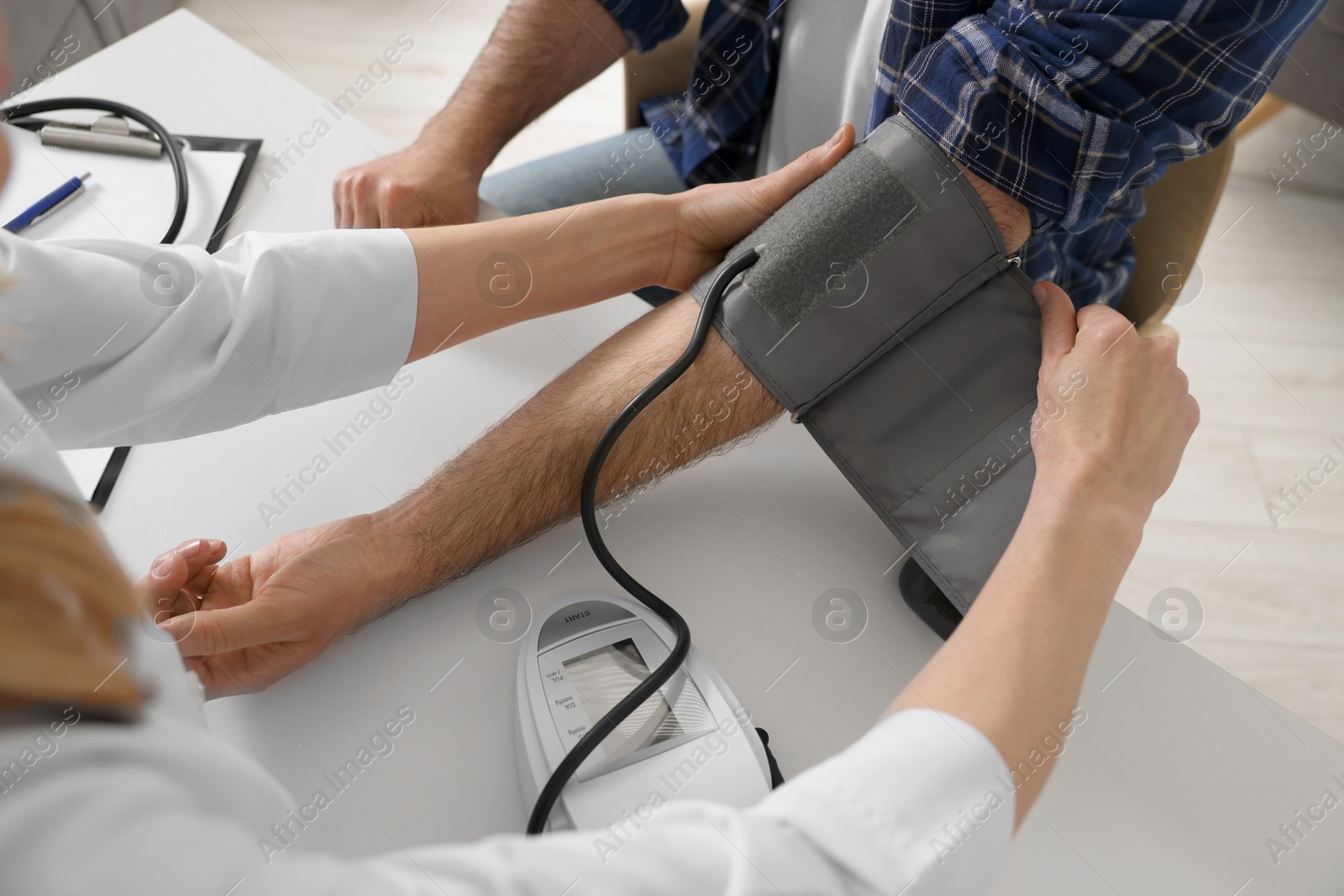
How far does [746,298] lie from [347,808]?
50 centimetres

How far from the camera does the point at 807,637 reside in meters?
0.65

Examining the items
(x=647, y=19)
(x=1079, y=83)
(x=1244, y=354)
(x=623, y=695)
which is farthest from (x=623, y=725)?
(x=1244, y=354)

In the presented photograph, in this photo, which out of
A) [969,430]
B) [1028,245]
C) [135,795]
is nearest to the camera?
[135,795]

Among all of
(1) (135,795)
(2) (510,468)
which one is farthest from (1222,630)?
(1) (135,795)

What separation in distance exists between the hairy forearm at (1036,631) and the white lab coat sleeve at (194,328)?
19.6 inches

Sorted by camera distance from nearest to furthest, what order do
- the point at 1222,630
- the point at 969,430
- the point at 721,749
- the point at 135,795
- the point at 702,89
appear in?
the point at 135,795 < the point at 721,749 < the point at 969,430 < the point at 702,89 < the point at 1222,630

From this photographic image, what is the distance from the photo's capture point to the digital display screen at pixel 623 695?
0.56 m

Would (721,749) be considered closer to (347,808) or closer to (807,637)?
(807,637)

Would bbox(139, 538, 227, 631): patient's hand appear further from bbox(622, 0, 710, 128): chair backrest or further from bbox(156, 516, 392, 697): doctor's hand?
bbox(622, 0, 710, 128): chair backrest

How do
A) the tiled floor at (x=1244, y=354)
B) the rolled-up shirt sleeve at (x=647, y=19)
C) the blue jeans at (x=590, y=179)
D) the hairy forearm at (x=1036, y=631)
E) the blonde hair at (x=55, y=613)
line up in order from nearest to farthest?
the blonde hair at (x=55, y=613) < the hairy forearm at (x=1036, y=631) < the rolled-up shirt sleeve at (x=647, y=19) < the blue jeans at (x=590, y=179) < the tiled floor at (x=1244, y=354)

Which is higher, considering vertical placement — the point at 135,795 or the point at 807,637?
the point at 135,795

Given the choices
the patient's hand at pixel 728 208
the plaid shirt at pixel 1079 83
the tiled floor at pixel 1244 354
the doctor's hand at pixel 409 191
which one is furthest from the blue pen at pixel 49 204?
the tiled floor at pixel 1244 354

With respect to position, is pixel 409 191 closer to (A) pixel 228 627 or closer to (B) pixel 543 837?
(A) pixel 228 627

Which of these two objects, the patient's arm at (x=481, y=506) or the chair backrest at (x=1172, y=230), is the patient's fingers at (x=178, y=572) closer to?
the patient's arm at (x=481, y=506)
